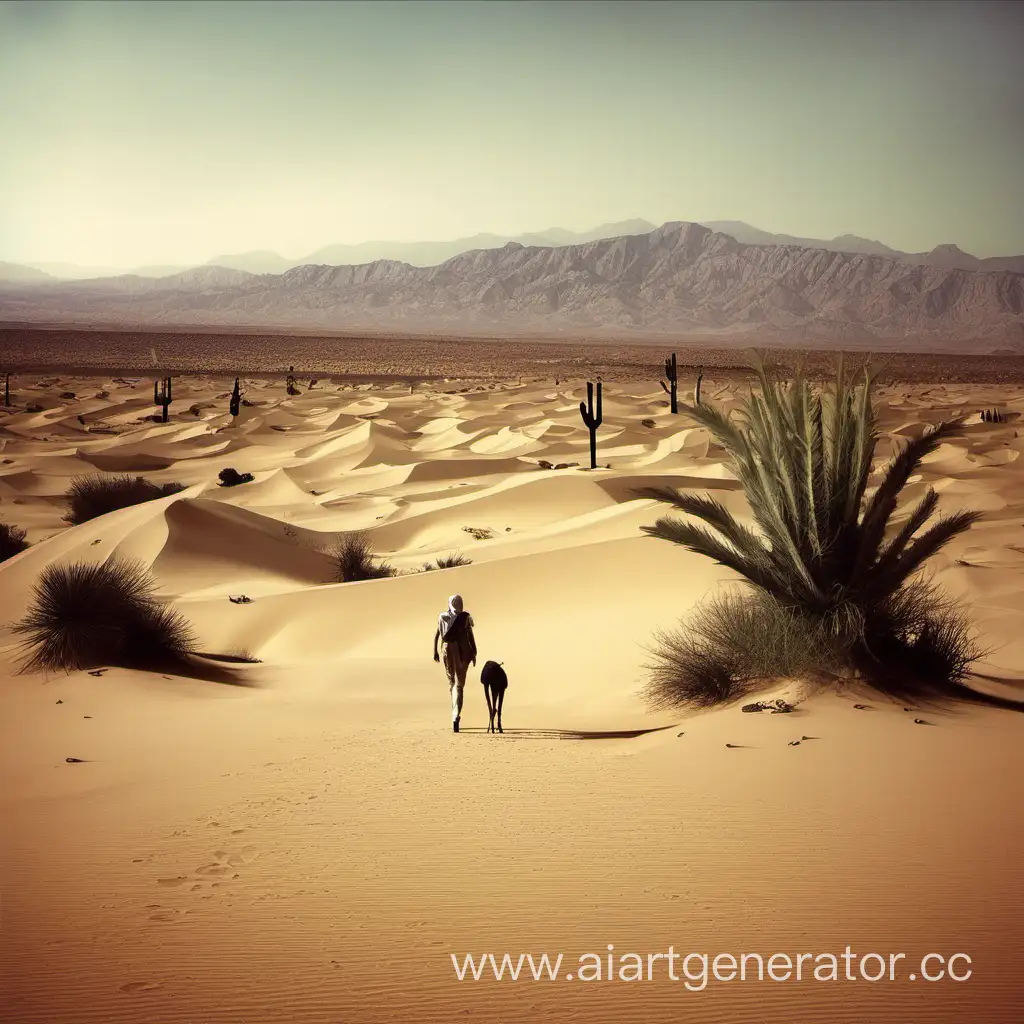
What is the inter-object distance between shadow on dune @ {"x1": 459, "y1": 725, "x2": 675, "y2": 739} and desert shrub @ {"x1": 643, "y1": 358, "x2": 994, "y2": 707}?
1.82ft

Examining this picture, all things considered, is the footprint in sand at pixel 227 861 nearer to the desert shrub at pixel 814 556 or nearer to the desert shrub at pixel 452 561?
the desert shrub at pixel 814 556

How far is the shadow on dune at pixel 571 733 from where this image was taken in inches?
280

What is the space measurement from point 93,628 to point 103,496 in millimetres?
13385

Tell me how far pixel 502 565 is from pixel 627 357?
7491 centimetres

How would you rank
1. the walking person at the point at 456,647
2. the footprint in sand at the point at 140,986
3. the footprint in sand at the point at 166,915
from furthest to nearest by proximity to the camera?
the walking person at the point at 456,647
the footprint in sand at the point at 166,915
the footprint in sand at the point at 140,986

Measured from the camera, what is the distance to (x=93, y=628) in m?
9.40

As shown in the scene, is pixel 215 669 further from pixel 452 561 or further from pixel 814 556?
pixel 814 556

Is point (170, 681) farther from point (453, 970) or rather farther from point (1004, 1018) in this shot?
point (1004, 1018)

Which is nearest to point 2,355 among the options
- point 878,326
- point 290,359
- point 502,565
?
point 290,359

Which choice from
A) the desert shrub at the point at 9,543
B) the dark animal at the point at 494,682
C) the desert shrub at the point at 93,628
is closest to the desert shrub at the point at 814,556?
the dark animal at the point at 494,682

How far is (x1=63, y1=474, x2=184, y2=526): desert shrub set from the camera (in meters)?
21.4

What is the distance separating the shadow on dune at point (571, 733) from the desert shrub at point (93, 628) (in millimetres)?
3867

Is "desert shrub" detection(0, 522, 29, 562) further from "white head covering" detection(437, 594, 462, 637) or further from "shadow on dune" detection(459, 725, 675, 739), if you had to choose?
"shadow on dune" detection(459, 725, 675, 739)

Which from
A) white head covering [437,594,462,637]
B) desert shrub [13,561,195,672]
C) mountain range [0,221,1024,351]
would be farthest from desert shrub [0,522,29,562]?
mountain range [0,221,1024,351]
